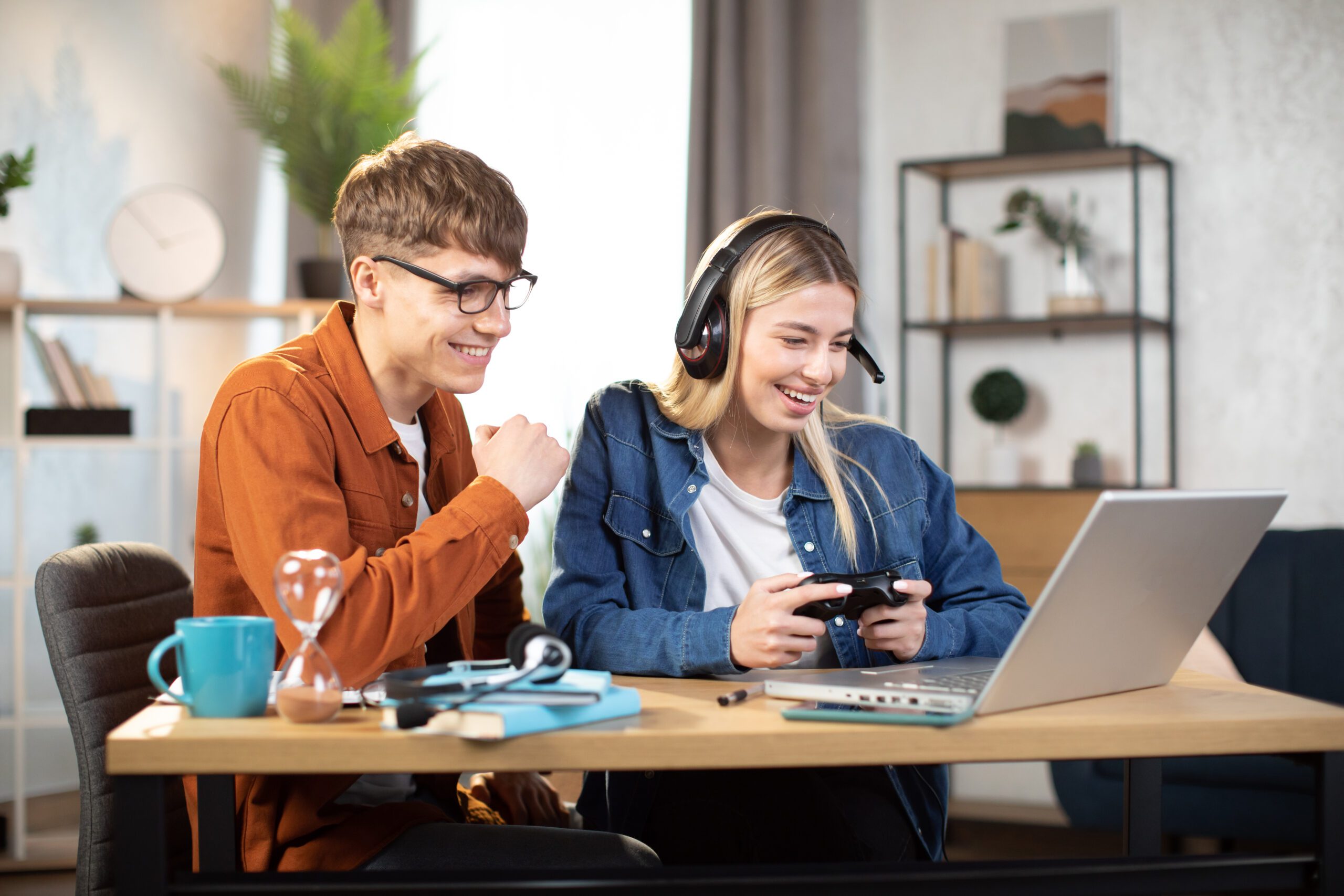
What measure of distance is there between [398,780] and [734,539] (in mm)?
538

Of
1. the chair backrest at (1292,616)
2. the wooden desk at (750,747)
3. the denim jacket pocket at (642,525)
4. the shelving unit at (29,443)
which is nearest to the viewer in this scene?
the wooden desk at (750,747)

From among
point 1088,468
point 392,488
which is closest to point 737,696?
point 392,488

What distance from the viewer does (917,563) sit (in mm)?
1579

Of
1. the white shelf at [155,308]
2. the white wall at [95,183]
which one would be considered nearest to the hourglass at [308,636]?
the white shelf at [155,308]

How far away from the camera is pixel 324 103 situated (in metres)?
3.35

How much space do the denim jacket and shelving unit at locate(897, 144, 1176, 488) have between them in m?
1.87

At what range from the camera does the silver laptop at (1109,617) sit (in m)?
0.98

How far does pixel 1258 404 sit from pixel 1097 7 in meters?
1.30

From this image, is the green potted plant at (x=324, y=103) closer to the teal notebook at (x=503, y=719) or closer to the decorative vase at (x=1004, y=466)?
the decorative vase at (x=1004, y=466)

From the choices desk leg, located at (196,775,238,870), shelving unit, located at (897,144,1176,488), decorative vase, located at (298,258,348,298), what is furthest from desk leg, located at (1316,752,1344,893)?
decorative vase, located at (298,258,348,298)

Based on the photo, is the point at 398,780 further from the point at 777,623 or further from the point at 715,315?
the point at 715,315

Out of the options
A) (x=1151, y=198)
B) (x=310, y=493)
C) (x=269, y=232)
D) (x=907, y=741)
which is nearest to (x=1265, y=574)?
(x=1151, y=198)

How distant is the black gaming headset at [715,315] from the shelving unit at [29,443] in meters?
1.98

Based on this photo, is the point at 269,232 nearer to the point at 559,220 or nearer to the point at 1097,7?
the point at 559,220
